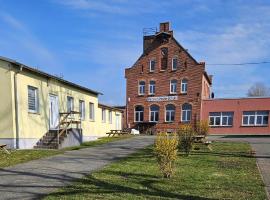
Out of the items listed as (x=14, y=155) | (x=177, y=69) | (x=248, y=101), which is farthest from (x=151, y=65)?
(x=14, y=155)

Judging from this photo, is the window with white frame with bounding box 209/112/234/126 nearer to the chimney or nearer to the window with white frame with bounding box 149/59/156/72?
the window with white frame with bounding box 149/59/156/72

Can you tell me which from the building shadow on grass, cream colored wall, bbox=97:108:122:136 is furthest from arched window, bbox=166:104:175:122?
the building shadow on grass

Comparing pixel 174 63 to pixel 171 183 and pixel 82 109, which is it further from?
pixel 171 183

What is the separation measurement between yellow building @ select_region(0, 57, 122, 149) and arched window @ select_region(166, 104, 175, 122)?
17386 millimetres

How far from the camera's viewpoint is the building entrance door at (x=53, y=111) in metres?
18.7

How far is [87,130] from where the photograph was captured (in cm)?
2419

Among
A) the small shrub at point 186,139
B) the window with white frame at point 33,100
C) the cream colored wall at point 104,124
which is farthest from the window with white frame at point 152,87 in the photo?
the small shrub at point 186,139

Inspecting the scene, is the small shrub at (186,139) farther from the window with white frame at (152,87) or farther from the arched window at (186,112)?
the window with white frame at (152,87)

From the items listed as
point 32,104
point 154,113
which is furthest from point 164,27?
point 32,104

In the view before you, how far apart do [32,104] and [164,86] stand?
24854mm

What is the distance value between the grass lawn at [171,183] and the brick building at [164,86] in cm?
2788

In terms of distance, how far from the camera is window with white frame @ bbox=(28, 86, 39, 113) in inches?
645

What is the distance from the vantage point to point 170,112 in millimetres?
39219

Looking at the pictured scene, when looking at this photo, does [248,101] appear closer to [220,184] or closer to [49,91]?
[49,91]
